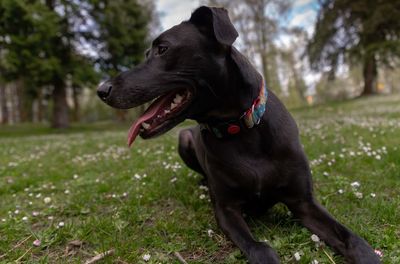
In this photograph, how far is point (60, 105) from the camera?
2231 cm

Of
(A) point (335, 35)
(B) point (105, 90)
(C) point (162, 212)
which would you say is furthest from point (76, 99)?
(B) point (105, 90)

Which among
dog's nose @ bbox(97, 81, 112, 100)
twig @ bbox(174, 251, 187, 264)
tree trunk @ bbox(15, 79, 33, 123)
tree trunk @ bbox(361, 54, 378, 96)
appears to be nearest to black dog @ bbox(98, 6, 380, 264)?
dog's nose @ bbox(97, 81, 112, 100)

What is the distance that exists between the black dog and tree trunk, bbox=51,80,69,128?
67.4 feet

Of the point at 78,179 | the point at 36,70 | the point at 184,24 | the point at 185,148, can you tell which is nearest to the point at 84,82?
the point at 36,70

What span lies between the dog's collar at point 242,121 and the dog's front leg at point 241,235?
59 cm

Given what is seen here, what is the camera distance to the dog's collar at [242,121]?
2723mm

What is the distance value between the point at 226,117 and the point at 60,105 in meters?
21.5

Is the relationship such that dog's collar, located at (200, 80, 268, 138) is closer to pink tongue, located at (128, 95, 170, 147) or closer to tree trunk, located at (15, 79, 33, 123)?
pink tongue, located at (128, 95, 170, 147)

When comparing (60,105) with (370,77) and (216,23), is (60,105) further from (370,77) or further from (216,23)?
(370,77)

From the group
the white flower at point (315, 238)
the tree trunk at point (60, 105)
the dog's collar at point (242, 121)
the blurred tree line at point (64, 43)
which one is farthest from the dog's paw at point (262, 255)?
the tree trunk at point (60, 105)

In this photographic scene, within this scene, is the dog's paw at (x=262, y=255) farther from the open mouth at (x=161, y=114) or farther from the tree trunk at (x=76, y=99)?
the tree trunk at (x=76, y=99)

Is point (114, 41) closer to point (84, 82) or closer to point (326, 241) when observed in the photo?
point (84, 82)

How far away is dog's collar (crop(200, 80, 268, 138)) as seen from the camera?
8.93ft

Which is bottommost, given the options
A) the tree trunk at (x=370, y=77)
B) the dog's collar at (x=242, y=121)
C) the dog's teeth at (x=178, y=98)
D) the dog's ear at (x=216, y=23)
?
the tree trunk at (x=370, y=77)
